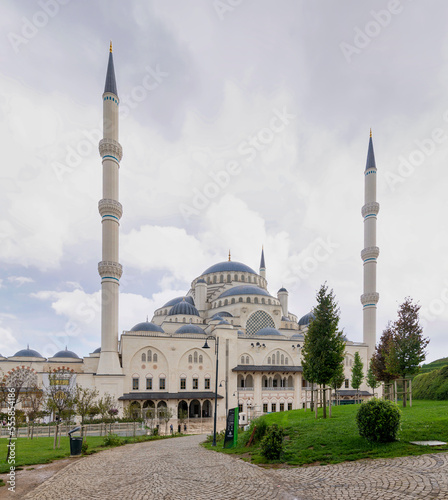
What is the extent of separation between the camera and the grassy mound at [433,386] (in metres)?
31.3

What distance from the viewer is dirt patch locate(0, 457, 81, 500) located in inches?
407

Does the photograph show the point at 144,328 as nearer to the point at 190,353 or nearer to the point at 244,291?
the point at 190,353

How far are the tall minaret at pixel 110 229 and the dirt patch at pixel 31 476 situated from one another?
91.8 ft

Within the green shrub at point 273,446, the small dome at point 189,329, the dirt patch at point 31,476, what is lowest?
the dirt patch at point 31,476

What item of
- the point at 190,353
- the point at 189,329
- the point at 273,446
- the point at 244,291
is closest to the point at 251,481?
the point at 273,446

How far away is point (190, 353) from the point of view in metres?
47.8

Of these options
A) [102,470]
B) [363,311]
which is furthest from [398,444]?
[363,311]

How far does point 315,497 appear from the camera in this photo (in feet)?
27.8

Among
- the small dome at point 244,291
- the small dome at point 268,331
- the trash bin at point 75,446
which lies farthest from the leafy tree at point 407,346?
the small dome at point 244,291

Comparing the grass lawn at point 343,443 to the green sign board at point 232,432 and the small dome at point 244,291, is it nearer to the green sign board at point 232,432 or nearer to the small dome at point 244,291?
the green sign board at point 232,432

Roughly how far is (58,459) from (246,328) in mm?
42795

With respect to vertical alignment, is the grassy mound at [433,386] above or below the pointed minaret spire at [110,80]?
below

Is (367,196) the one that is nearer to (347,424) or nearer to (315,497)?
(347,424)

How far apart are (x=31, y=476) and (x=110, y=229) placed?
34076mm
